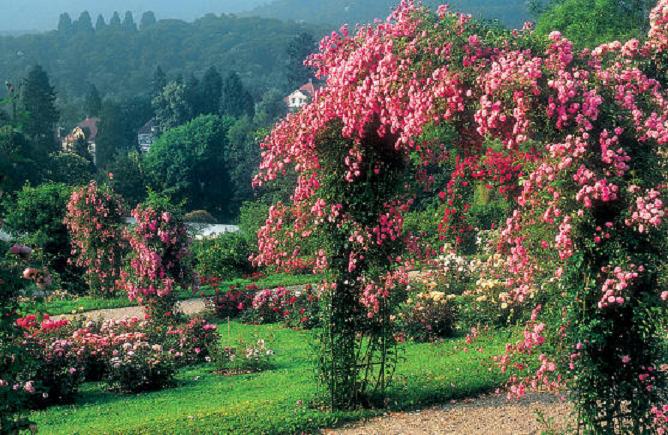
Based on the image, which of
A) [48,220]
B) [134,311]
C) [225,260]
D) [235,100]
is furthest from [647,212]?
[235,100]

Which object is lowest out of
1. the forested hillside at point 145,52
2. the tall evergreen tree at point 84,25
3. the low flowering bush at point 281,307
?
the low flowering bush at point 281,307

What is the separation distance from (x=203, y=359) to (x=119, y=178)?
3588 cm

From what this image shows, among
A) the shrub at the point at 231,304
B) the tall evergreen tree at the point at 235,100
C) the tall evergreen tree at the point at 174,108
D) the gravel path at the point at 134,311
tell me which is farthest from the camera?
the tall evergreen tree at the point at 235,100

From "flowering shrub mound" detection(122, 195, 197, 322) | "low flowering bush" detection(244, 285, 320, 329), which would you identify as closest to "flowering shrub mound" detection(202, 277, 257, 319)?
"low flowering bush" detection(244, 285, 320, 329)

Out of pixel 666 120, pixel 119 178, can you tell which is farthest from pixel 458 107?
pixel 119 178

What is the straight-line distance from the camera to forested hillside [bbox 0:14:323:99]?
111375 mm

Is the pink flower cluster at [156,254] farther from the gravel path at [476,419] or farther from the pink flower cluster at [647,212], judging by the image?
the pink flower cluster at [647,212]

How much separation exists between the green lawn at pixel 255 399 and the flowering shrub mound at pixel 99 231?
7.25m

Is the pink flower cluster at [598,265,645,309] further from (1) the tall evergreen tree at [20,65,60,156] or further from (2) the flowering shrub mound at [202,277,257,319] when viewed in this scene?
(1) the tall evergreen tree at [20,65,60,156]

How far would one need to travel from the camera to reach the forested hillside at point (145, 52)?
111 meters

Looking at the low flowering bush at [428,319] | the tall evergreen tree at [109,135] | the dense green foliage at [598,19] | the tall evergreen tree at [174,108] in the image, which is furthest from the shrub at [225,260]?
the tall evergreen tree at [174,108]

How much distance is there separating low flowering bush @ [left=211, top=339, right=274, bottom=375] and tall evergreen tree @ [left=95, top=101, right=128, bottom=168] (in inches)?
2077

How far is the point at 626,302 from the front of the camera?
604 cm

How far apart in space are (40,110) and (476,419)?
51805 mm
